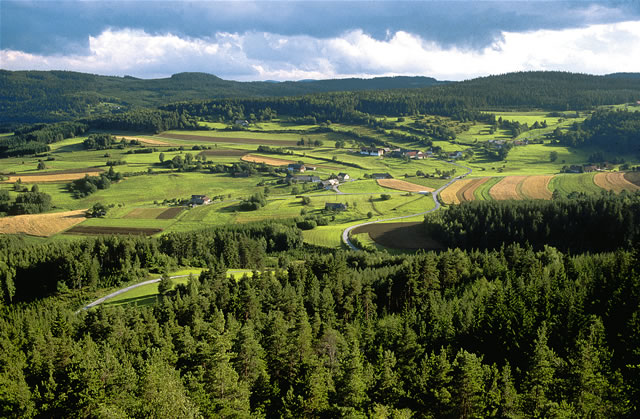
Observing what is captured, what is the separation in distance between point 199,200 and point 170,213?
13.0m

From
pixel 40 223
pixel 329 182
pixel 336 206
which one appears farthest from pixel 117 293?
pixel 329 182

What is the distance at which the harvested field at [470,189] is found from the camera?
138m

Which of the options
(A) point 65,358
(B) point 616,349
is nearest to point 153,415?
(A) point 65,358

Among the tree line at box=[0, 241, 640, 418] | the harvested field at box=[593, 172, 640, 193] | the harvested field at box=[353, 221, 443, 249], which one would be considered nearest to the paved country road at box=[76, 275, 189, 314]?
the tree line at box=[0, 241, 640, 418]

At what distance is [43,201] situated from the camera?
455 feet

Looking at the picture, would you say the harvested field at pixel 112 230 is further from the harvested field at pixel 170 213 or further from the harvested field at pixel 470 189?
the harvested field at pixel 470 189

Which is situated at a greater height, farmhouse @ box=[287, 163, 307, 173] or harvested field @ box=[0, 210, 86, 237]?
farmhouse @ box=[287, 163, 307, 173]

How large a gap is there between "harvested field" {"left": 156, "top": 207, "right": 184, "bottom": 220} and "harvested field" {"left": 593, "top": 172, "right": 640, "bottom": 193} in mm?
119813

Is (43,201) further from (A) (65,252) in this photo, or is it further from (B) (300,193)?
(B) (300,193)

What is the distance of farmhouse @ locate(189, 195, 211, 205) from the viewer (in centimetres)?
14362

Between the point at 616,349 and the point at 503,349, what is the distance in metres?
8.89

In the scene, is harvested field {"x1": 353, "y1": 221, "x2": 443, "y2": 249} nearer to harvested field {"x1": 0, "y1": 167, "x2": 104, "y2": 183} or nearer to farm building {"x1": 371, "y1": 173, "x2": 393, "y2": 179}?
farm building {"x1": 371, "y1": 173, "x2": 393, "y2": 179}

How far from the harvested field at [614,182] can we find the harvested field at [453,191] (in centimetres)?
3844

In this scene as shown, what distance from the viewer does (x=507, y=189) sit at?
14425cm
